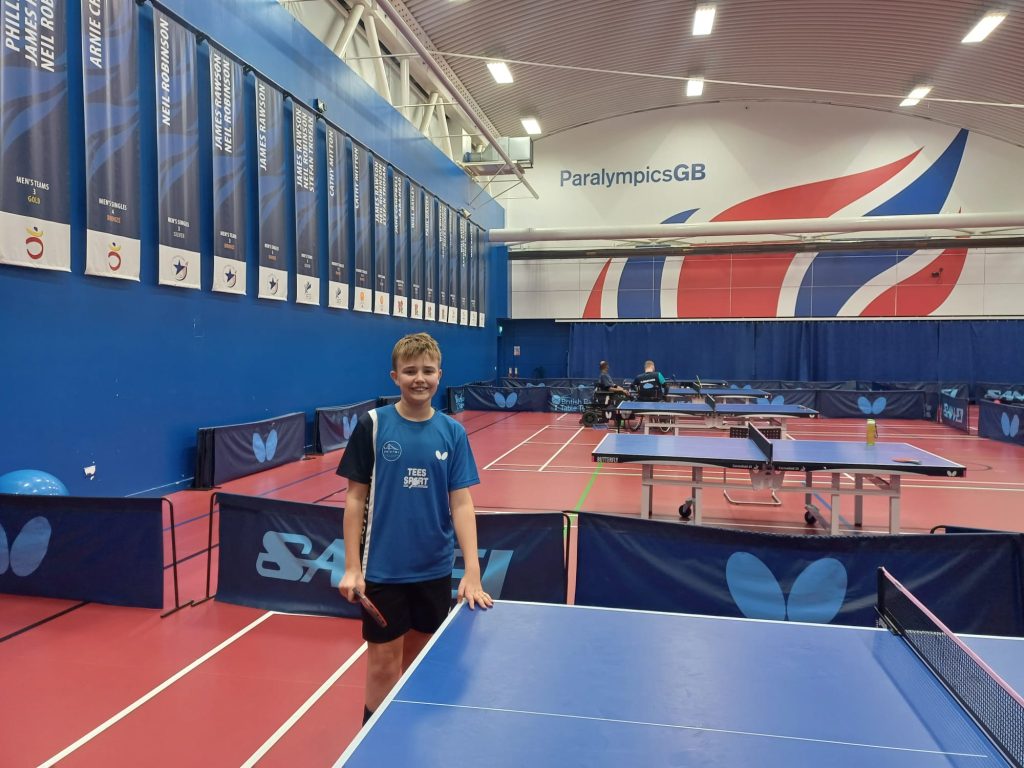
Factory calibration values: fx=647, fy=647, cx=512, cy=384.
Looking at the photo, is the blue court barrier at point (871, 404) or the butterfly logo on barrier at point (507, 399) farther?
the butterfly logo on barrier at point (507, 399)

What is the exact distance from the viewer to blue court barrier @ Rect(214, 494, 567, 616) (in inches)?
163

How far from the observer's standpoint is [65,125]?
6.32 metres

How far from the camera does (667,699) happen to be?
180 centimetres

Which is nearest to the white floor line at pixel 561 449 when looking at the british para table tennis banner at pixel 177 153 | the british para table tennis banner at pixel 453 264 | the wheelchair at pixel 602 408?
the wheelchair at pixel 602 408

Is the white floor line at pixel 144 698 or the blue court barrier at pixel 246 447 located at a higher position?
the blue court barrier at pixel 246 447

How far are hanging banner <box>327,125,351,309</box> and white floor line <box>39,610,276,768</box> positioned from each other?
8162 millimetres

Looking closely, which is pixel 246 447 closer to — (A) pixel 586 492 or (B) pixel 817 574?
(A) pixel 586 492

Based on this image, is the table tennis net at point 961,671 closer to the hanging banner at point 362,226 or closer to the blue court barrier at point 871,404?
the hanging banner at point 362,226

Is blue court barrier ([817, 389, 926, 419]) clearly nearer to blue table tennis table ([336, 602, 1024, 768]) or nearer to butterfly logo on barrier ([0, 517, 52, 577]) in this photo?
blue table tennis table ([336, 602, 1024, 768])

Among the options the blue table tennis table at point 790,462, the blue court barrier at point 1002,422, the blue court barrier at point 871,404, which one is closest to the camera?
the blue table tennis table at point 790,462

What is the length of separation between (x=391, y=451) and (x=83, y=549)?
351 cm

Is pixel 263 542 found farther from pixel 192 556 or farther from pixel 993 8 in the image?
pixel 993 8

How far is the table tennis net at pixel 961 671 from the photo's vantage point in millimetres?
1579

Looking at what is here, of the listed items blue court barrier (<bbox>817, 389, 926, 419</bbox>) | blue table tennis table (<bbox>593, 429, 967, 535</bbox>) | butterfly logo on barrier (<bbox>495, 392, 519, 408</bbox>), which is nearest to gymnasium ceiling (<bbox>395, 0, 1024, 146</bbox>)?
blue court barrier (<bbox>817, 389, 926, 419</bbox>)
